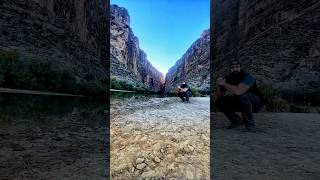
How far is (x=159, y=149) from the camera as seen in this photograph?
350 cm

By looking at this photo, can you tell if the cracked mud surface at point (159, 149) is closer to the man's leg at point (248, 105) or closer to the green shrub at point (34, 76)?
the man's leg at point (248, 105)

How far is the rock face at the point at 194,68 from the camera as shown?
2285 centimetres

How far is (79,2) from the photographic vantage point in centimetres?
1909

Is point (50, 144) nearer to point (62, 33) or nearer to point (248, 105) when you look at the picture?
point (248, 105)

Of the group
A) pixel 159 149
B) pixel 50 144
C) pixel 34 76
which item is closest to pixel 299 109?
pixel 159 149

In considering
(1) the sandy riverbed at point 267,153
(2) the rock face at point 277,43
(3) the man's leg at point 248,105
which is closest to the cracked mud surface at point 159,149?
(1) the sandy riverbed at point 267,153

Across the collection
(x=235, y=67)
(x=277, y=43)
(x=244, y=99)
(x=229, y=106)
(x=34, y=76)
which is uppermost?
(x=277, y=43)

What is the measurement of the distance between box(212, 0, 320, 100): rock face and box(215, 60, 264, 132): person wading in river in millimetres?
6381

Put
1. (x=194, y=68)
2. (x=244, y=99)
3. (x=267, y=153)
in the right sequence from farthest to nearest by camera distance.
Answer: (x=194, y=68) < (x=244, y=99) < (x=267, y=153)

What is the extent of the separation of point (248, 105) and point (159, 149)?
157 centimetres

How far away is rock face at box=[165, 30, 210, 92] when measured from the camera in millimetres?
22850

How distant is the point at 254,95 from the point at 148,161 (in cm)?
212

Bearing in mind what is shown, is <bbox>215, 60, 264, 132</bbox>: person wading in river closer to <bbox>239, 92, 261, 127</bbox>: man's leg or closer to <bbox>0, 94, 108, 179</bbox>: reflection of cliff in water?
<bbox>239, 92, 261, 127</bbox>: man's leg

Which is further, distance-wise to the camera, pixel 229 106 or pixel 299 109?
pixel 299 109
